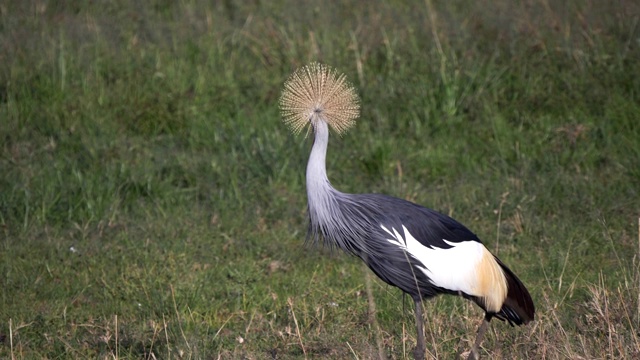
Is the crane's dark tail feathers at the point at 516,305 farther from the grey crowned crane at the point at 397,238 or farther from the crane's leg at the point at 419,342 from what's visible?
the crane's leg at the point at 419,342

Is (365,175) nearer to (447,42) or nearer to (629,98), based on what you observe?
(447,42)

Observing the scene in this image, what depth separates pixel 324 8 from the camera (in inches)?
260

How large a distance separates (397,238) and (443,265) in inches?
7.6

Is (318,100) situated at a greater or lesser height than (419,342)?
greater

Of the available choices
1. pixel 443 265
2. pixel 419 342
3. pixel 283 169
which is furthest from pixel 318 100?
pixel 283 169

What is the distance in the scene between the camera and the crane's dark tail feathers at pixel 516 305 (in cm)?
341

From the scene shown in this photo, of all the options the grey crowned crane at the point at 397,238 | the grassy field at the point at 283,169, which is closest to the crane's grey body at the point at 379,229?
the grey crowned crane at the point at 397,238

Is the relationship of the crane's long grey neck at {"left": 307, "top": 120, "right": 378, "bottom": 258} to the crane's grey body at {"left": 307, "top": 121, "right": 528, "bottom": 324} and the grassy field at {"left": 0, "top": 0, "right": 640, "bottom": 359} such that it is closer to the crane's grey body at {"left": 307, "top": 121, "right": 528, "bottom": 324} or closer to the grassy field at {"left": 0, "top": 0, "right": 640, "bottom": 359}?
the crane's grey body at {"left": 307, "top": 121, "right": 528, "bottom": 324}

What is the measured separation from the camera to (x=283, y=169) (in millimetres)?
5188

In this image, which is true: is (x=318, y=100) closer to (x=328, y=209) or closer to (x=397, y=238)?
(x=328, y=209)

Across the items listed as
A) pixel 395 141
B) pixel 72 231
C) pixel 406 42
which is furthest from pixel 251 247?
pixel 406 42

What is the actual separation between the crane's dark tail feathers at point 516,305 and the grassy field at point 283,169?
0.09m

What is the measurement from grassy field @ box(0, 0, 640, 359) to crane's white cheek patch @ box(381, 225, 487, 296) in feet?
0.81

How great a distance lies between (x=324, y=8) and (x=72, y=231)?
2618 millimetres
